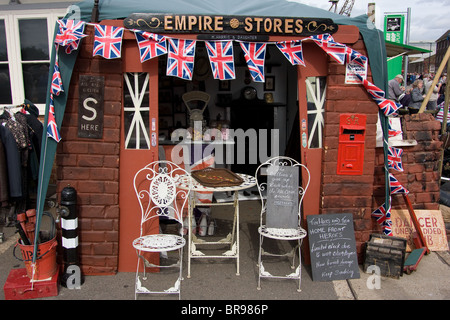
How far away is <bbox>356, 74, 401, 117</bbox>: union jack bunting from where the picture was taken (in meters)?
4.30

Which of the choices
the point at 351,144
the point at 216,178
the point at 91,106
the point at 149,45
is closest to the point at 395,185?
the point at 351,144

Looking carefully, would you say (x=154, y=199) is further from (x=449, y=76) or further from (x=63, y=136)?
(x=449, y=76)

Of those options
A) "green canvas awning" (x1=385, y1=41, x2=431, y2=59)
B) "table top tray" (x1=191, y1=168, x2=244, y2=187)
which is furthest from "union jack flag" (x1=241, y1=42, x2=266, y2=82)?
"green canvas awning" (x1=385, y1=41, x2=431, y2=59)

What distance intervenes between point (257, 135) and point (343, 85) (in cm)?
358

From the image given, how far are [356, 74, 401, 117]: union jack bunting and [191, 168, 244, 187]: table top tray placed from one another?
1.81m

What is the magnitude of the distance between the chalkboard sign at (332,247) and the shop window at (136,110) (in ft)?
7.12

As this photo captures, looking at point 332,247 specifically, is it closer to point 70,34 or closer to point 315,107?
point 315,107

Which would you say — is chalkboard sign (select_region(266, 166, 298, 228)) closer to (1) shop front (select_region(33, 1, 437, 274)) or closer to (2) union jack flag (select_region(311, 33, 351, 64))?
(1) shop front (select_region(33, 1, 437, 274))

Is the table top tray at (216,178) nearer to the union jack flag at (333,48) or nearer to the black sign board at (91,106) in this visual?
the black sign board at (91,106)

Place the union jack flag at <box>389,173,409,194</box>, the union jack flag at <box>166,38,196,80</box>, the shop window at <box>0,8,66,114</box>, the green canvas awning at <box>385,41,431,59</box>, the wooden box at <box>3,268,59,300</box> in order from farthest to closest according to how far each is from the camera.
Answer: the green canvas awning at <box>385,41,431,59</box>
the shop window at <box>0,8,66,114</box>
the union jack flag at <box>389,173,409,194</box>
the union jack flag at <box>166,38,196,80</box>
the wooden box at <box>3,268,59,300</box>

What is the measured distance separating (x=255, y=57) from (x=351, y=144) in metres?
1.54

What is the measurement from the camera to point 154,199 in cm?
427

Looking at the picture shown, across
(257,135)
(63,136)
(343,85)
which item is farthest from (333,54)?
(257,135)

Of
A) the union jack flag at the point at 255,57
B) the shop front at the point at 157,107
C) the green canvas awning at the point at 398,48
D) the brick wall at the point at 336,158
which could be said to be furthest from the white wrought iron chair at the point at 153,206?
the green canvas awning at the point at 398,48
